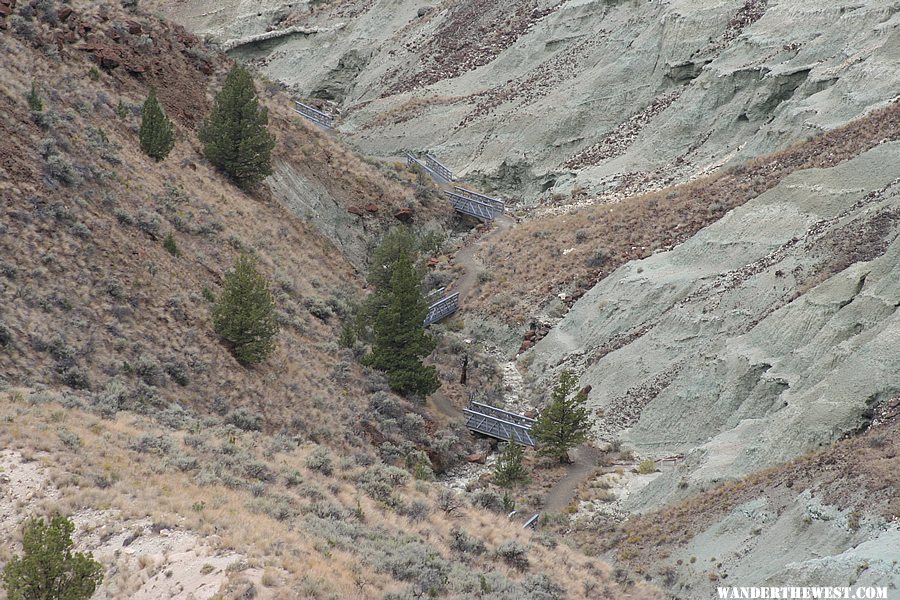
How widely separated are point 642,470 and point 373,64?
54195mm

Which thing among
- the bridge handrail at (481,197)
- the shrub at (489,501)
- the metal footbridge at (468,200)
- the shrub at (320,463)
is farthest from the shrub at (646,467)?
the bridge handrail at (481,197)

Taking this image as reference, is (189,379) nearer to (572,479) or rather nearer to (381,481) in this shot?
(381,481)

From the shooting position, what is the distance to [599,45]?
195 feet

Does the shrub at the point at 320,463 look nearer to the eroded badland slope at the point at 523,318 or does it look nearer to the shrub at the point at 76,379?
the eroded badland slope at the point at 523,318

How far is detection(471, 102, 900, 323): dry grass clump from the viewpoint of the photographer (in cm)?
3759

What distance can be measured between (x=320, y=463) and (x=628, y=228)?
23.6m

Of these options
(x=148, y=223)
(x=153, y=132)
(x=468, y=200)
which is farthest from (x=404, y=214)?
(x=148, y=223)

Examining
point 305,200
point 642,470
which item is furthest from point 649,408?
point 305,200

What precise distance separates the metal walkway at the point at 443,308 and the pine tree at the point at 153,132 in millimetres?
12927

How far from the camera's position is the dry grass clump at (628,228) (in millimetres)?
37594

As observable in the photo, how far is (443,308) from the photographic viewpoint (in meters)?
41.5

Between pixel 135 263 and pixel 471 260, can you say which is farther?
pixel 471 260

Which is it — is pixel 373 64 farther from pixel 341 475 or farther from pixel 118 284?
pixel 341 475

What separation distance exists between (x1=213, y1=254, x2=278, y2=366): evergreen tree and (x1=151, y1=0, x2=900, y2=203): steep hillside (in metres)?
25.1
